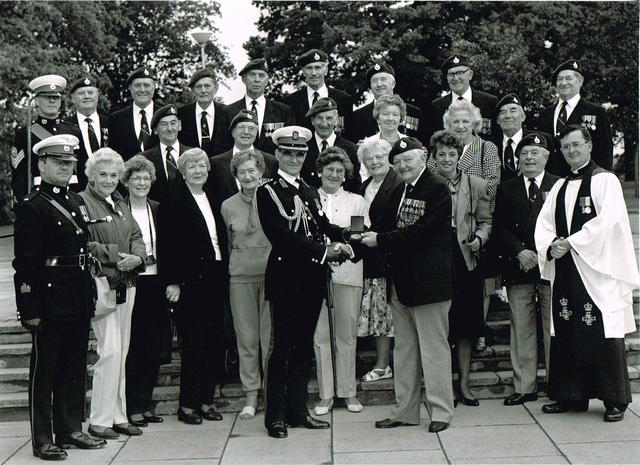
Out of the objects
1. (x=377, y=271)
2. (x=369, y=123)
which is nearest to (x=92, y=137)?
(x=369, y=123)

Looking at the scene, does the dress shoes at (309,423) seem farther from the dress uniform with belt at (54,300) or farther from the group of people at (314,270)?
the dress uniform with belt at (54,300)

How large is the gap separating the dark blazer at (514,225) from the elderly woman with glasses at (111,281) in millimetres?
2823

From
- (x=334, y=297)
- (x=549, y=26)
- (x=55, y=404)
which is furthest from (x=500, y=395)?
(x=549, y=26)

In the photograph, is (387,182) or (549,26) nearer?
(387,182)

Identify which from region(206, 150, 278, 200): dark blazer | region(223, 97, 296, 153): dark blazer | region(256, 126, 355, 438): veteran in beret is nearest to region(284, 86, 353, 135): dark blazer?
region(223, 97, 296, 153): dark blazer

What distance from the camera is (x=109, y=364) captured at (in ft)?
20.3

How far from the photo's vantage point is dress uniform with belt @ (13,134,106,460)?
5684 millimetres

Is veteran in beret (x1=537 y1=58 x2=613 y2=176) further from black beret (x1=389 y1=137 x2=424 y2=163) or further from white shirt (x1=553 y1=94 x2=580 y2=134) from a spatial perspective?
black beret (x1=389 y1=137 x2=424 y2=163)

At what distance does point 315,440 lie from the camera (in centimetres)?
596

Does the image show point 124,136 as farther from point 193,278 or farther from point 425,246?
point 425,246

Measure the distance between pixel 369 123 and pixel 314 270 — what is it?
8.29 ft

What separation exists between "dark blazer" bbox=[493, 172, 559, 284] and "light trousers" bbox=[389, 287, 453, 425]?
93 centimetres

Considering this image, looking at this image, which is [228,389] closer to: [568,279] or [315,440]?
[315,440]

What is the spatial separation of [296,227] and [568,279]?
6.85ft
